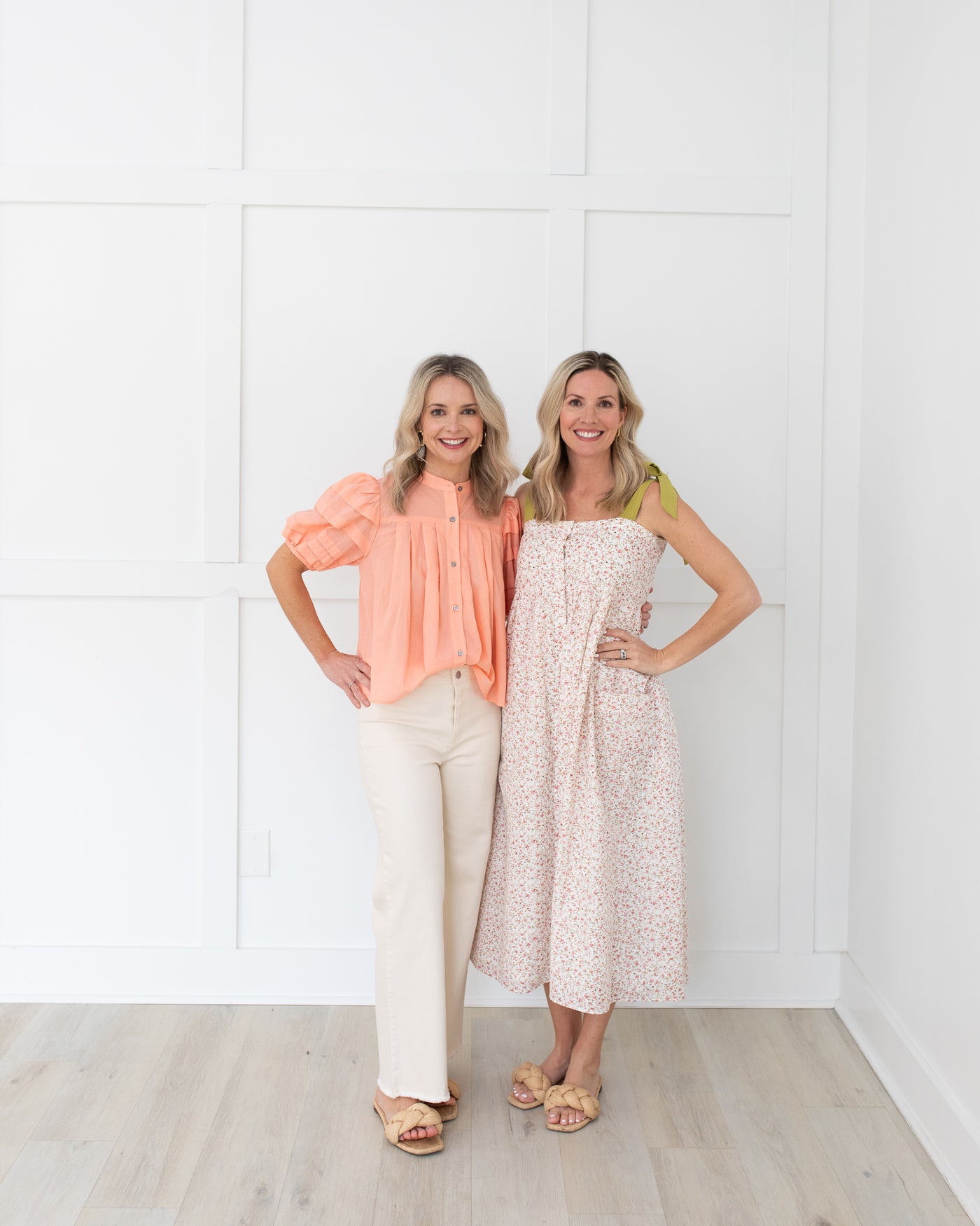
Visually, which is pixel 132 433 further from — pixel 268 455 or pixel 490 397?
pixel 490 397

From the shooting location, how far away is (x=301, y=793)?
2.51 m

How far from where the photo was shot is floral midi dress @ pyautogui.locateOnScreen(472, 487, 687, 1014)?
1.96 metres

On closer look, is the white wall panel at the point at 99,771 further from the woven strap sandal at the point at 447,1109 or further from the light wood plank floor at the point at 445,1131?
the woven strap sandal at the point at 447,1109

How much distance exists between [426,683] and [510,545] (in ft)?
1.18

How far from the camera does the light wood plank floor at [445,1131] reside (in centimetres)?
172

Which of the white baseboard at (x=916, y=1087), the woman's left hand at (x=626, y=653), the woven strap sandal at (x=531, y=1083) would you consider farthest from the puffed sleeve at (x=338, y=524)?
the white baseboard at (x=916, y=1087)

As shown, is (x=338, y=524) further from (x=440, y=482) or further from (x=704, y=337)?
(x=704, y=337)

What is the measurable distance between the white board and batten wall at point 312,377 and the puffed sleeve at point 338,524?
0.44 m

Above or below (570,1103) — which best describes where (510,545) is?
above

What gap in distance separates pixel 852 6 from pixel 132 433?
6.89 feet

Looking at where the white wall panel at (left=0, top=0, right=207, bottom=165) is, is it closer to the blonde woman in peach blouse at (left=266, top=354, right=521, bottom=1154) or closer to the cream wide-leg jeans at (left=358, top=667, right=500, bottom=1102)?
the blonde woman in peach blouse at (left=266, top=354, right=521, bottom=1154)

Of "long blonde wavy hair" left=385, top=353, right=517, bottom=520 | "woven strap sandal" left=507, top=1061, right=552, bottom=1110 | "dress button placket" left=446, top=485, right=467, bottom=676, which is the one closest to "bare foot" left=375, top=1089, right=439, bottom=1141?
"woven strap sandal" left=507, top=1061, right=552, bottom=1110

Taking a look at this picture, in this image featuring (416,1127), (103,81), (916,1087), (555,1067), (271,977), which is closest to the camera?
(416,1127)

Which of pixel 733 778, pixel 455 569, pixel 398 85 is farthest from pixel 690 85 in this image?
pixel 733 778
